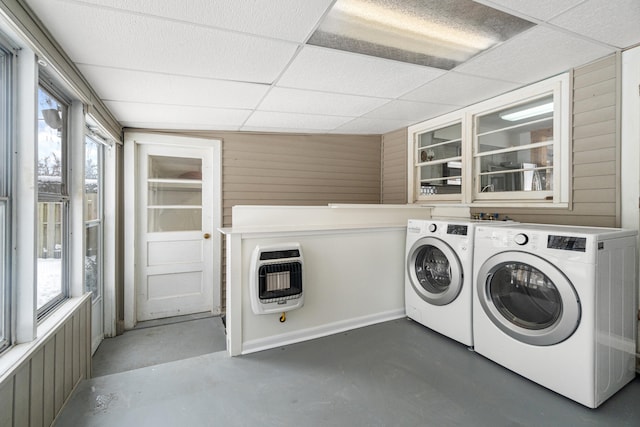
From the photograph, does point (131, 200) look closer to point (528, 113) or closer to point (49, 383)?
point (49, 383)

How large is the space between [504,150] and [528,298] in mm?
1503

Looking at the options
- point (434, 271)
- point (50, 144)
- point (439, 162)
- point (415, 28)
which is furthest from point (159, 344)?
point (439, 162)

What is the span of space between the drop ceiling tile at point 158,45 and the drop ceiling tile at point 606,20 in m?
1.61

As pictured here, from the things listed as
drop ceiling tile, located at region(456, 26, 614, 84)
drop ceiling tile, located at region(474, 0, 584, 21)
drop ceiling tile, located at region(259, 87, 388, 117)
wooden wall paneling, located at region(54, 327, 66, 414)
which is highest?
drop ceiling tile, located at region(456, 26, 614, 84)

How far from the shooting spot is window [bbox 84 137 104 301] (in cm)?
285

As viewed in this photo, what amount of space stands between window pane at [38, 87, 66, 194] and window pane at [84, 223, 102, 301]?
0.95m

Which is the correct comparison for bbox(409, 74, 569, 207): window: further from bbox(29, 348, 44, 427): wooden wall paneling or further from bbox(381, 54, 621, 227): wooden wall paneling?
bbox(29, 348, 44, 427): wooden wall paneling

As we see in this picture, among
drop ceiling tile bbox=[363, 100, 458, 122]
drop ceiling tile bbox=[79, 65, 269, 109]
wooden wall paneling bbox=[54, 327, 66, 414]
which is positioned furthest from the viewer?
drop ceiling tile bbox=[363, 100, 458, 122]

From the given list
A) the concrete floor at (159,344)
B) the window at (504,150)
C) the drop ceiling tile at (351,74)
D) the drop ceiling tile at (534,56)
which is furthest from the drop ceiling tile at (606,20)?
the concrete floor at (159,344)

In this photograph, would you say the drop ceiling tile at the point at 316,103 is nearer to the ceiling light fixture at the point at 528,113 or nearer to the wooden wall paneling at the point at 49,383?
the ceiling light fixture at the point at 528,113

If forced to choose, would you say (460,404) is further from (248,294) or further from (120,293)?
(120,293)

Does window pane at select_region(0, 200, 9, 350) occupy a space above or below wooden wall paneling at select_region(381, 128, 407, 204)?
below

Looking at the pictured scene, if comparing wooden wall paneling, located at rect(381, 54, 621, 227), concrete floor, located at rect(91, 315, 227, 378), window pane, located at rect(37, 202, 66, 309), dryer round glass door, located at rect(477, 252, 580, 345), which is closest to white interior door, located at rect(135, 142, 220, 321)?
concrete floor, located at rect(91, 315, 227, 378)

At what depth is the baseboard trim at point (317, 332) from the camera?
2500 millimetres
